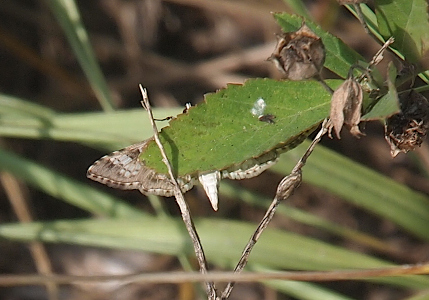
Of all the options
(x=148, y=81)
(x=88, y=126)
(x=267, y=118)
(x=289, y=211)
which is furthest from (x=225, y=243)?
(x=148, y=81)

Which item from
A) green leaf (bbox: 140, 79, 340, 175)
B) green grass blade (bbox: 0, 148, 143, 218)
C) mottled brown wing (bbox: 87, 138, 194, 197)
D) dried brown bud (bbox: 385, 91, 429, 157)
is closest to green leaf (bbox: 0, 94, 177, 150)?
green grass blade (bbox: 0, 148, 143, 218)

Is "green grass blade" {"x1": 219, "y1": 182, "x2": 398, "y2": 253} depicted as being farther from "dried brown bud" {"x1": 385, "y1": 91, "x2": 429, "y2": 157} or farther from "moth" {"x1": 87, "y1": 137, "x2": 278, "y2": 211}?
"dried brown bud" {"x1": 385, "y1": 91, "x2": 429, "y2": 157}

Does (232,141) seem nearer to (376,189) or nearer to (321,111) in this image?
(321,111)

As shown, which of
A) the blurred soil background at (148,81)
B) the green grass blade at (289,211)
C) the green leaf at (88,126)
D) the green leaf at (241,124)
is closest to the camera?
the green leaf at (241,124)

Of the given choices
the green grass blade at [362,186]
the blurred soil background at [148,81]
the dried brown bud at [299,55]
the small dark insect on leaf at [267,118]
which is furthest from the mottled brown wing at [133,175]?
the blurred soil background at [148,81]

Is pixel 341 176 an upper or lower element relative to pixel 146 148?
upper

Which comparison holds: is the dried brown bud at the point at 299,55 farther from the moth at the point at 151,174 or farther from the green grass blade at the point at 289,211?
the green grass blade at the point at 289,211

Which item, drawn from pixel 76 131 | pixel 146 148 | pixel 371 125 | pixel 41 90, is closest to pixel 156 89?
pixel 41 90
